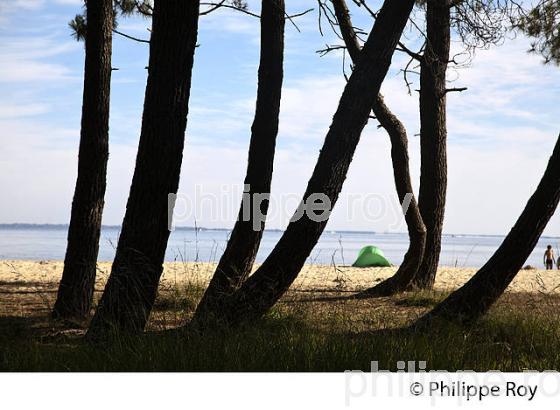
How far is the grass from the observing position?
4.34m

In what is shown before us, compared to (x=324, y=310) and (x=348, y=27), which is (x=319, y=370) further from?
(x=348, y=27)

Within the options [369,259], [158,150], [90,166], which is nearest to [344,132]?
[158,150]

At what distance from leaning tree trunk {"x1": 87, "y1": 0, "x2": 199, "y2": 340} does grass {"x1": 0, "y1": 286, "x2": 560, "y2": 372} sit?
0.45 meters

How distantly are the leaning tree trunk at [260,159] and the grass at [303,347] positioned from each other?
21.2 inches

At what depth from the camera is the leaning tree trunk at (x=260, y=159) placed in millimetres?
6230

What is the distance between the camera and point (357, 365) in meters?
4.36

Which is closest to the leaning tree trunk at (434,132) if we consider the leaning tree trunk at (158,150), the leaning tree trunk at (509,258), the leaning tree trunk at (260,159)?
the leaning tree trunk at (260,159)

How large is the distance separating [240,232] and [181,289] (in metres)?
1.36

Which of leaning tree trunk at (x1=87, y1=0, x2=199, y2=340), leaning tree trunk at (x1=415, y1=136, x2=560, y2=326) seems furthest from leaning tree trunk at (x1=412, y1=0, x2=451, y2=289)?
leaning tree trunk at (x1=87, y1=0, x2=199, y2=340)

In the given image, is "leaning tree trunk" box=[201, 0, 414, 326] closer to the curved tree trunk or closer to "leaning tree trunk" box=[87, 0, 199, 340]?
"leaning tree trunk" box=[87, 0, 199, 340]

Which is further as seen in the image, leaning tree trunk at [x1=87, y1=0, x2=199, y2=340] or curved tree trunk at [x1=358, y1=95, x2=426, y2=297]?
curved tree trunk at [x1=358, y1=95, x2=426, y2=297]

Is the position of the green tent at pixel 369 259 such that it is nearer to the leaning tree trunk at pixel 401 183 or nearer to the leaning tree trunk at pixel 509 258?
the leaning tree trunk at pixel 401 183

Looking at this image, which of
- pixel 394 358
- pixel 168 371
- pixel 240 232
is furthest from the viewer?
pixel 240 232
